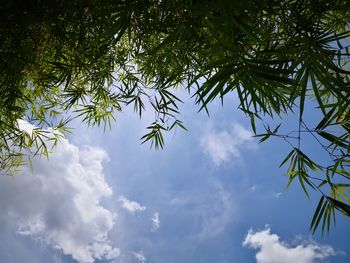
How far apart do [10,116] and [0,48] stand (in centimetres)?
78

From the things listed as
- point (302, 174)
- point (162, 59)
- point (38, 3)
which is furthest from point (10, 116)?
point (302, 174)

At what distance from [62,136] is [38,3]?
1.64 metres

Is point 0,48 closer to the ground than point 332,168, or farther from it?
farther from it

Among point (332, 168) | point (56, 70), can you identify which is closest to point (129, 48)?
point (56, 70)

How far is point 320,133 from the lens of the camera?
6.63 feet

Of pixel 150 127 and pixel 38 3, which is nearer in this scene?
pixel 38 3

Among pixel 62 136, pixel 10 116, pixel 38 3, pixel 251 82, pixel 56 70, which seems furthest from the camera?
pixel 62 136

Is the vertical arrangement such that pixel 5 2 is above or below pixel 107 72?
below

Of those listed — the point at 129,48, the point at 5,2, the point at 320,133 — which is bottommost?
the point at 320,133

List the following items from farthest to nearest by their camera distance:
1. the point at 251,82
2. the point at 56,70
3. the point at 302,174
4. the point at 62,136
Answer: the point at 62,136, the point at 56,70, the point at 302,174, the point at 251,82

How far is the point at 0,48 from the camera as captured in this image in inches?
80.7

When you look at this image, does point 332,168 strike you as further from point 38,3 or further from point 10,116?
point 10,116

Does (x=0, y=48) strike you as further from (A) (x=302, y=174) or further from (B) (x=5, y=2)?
(A) (x=302, y=174)

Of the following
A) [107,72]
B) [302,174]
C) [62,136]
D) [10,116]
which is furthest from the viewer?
[62,136]
